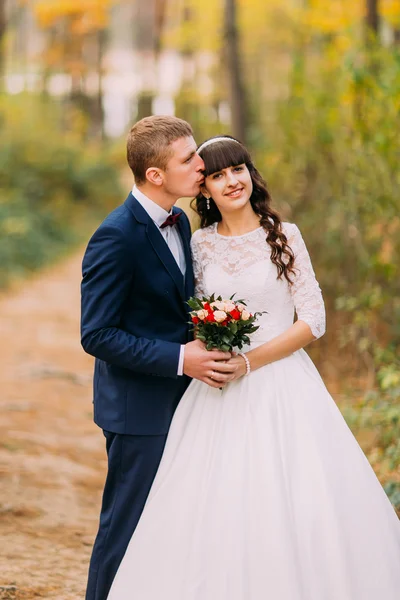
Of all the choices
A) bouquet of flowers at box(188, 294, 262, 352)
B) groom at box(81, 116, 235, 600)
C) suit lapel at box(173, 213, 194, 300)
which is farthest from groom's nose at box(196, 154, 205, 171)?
bouquet of flowers at box(188, 294, 262, 352)

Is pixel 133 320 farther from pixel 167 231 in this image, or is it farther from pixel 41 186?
pixel 41 186

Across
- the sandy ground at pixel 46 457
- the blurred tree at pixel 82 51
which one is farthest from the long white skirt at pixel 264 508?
the blurred tree at pixel 82 51

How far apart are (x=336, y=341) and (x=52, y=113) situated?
14.2m

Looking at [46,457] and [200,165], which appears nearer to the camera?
[200,165]

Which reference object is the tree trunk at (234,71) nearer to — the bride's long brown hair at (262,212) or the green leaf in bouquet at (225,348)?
the bride's long brown hair at (262,212)

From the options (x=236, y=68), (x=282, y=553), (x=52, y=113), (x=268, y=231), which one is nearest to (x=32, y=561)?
(x=282, y=553)

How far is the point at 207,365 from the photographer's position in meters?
3.00

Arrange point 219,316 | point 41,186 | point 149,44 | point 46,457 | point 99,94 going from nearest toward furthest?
point 219,316
point 46,457
point 41,186
point 99,94
point 149,44

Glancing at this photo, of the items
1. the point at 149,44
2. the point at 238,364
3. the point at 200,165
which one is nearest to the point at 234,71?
the point at 200,165

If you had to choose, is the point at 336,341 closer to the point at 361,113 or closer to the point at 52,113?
the point at 361,113

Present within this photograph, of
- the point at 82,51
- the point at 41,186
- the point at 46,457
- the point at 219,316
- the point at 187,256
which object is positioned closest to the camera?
the point at 219,316

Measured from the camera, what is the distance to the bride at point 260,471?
289 cm

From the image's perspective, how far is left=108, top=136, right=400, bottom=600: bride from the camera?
2889 mm

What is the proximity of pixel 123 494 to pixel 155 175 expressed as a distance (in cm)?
122
